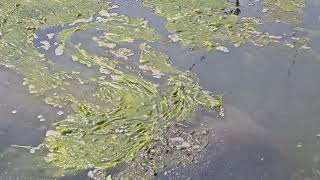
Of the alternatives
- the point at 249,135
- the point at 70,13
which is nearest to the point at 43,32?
the point at 70,13

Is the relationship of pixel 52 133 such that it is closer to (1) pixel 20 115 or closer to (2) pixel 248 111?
(1) pixel 20 115

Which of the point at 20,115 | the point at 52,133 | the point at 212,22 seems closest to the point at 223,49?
the point at 212,22

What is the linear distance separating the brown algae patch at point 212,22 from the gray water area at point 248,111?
18 cm

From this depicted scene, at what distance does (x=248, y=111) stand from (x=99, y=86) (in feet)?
→ 5.93

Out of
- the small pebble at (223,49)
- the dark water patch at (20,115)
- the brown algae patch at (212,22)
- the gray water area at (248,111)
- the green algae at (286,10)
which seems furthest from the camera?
the green algae at (286,10)

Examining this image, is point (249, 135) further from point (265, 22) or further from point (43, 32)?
point (43, 32)

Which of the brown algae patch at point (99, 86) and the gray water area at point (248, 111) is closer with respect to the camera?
the gray water area at point (248, 111)

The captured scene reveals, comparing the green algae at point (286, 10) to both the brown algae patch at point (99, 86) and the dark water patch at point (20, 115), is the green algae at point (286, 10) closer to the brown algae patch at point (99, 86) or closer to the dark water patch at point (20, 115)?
the brown algae patch at point (99, 86)

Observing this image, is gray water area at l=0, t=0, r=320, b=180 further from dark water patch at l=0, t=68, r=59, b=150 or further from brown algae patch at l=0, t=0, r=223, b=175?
brown algae patch at l=0, t=0, r=223, b=175

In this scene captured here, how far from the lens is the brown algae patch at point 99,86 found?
5.10 m

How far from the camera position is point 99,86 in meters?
6.02

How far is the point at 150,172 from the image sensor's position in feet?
15.6

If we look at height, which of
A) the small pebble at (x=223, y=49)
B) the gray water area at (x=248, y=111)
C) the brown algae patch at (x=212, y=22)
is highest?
the brown algae patch at (x=212, y=22)

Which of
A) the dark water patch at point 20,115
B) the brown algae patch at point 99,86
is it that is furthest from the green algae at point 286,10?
the dark water patch at point 20,115
